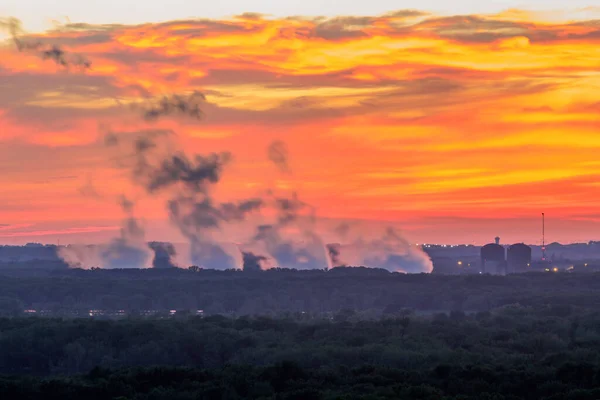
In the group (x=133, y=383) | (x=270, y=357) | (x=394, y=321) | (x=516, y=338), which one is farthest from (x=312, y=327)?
(x=133, y=383)

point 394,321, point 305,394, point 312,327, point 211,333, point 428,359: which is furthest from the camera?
point 394,321

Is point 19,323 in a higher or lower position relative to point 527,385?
higher

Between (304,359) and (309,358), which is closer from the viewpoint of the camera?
(304,359)

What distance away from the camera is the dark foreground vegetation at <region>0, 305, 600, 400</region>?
219 ft

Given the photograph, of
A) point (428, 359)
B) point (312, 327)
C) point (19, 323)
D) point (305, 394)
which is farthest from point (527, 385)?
point (19, 323)

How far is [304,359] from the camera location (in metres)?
89.9

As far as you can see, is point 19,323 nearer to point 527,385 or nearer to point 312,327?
point 312,327

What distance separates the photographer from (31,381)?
230 feet

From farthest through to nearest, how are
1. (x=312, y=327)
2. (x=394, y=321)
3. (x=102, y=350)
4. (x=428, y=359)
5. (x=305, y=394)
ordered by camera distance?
(x=394, y=321), (x=312, y=327), (x=102, y=350), (x=428, y=359), (x=305, y=394)

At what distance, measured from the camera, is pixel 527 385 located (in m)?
69.6

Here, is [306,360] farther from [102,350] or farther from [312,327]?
[312,327]

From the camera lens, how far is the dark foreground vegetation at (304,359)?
66812 millimetres

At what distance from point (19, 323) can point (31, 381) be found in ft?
188

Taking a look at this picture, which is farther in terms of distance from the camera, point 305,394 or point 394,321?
point 394,321
